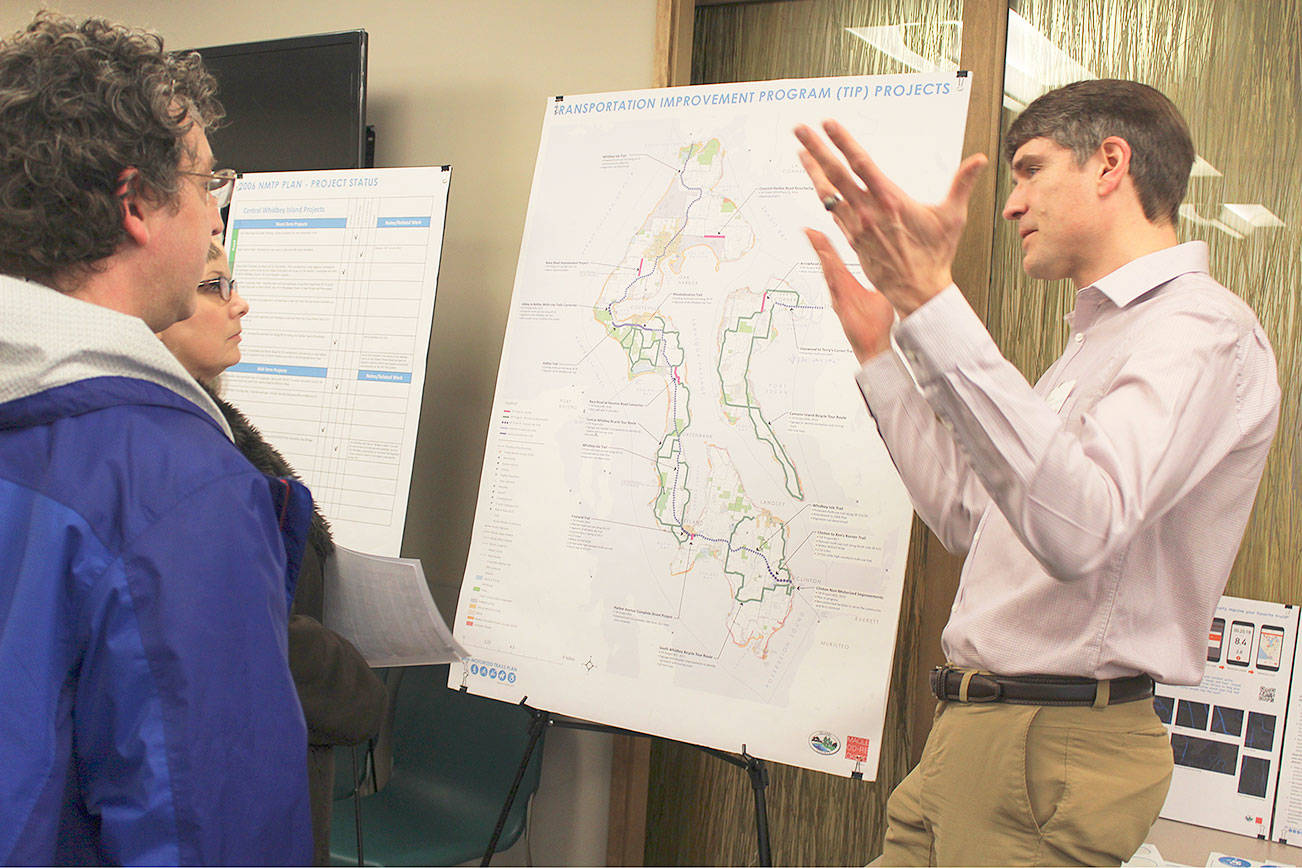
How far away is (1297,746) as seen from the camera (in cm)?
188

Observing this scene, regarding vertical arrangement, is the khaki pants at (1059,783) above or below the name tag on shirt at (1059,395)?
below

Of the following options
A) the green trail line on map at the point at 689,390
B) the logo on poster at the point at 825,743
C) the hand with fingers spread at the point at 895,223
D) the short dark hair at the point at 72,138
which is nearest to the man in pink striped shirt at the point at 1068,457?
the hand with fingers spread at the point at 895,223

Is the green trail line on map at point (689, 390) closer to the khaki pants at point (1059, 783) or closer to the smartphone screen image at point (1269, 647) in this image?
the khaki pants at point (1059, 783)

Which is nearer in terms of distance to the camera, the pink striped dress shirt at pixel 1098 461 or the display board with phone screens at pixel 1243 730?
the pink striped dress shirt at pixel 1098 461

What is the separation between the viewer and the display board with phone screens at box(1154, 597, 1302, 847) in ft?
6.19

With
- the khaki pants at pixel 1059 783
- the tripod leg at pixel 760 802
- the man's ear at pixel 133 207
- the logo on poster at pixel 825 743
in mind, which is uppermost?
the man's ear at pixel 133 207

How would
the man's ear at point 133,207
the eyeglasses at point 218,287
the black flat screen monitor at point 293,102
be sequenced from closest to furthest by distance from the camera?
the man's ear at point 133,207 < the eyeglasses at point 218,287 < the black flat screen monitor at point 293,102

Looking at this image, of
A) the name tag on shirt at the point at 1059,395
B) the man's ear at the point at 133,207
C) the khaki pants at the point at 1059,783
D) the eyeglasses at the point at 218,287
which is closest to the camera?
the man's ear at the point at 133,207

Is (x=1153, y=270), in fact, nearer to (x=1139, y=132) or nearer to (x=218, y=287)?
(x=1139, y=132)

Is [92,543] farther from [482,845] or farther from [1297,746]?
[1297,746]

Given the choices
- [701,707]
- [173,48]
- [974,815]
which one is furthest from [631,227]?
[173,48]

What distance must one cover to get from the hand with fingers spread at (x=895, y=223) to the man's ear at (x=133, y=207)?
655 mm

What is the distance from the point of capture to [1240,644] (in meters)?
1.95

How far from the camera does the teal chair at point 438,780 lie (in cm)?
225
